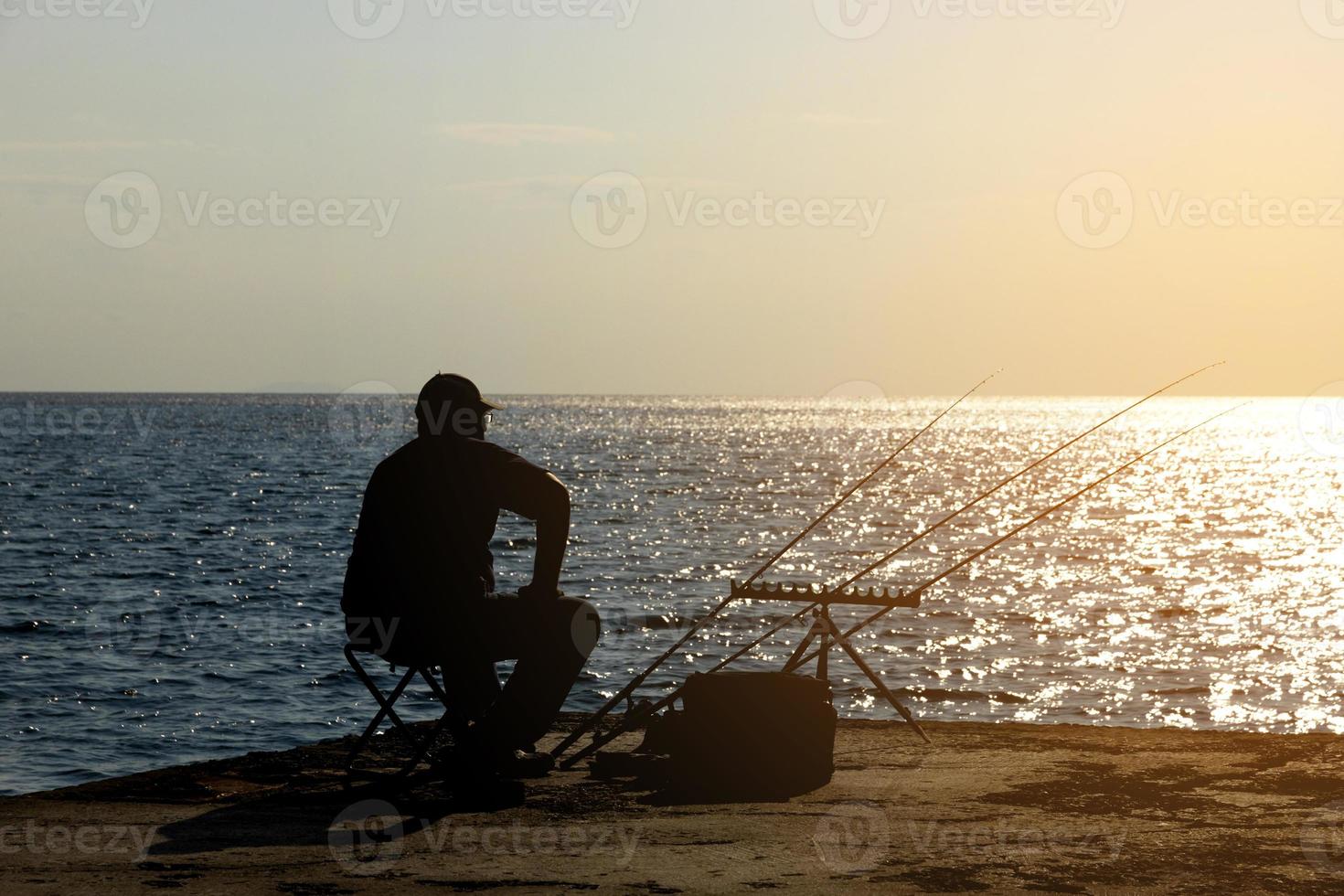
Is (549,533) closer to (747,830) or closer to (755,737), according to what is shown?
(755,737)

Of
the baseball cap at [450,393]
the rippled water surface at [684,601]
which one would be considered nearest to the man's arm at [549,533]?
the baseball cap at [450,393]

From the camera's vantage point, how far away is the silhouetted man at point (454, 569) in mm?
6746

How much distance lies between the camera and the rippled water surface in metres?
15.9

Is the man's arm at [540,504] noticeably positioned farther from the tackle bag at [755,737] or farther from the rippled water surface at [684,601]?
the rippled water surface at [684,601]

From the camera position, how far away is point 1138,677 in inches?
741

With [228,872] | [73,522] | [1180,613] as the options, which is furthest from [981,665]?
[73,522]

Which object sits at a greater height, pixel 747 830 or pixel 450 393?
pixel 450 393

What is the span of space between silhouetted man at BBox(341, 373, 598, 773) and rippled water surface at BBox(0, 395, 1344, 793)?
6.67m

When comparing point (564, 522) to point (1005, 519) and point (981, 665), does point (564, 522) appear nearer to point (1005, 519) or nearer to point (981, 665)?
point (981, 665)

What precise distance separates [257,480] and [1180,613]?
148 ft

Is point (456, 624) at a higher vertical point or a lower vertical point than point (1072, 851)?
higher

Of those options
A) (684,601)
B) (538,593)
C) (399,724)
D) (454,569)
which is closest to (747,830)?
(538,593)

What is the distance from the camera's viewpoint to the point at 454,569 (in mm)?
6809

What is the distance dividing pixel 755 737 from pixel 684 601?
717 inches
